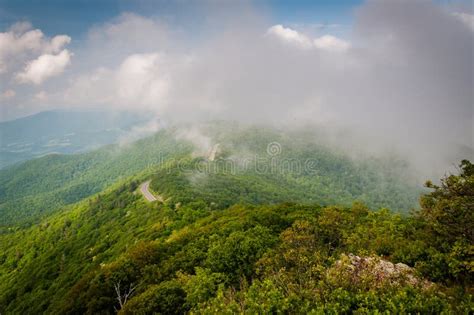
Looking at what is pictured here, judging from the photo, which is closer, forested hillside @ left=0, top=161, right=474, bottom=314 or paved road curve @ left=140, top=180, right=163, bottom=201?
forested hillside @ left=0, top=161, right=474, bottom=314

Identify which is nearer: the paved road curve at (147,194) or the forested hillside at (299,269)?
the forested hillside at (299,269)

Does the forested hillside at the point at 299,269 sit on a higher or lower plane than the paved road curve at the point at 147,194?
higher

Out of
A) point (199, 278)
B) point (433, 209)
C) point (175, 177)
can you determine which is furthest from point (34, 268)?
point (433, 209)

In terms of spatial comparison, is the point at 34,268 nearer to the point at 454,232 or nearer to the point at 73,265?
the point at 73,265

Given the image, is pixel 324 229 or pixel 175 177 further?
pixel 175 177

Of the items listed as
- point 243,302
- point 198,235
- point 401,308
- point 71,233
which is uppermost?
point 401,308

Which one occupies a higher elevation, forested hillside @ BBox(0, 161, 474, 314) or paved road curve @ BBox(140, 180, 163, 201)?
forested hillside @ BBox(0, 161, 474, 314)

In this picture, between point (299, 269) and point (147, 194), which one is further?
point (147, 194)

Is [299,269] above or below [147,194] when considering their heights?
above

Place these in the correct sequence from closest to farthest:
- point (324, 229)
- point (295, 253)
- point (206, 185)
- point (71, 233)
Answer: point (295, 253)
point (324, 229)
point (71, 233)
point (206, 185)

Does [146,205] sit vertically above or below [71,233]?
above

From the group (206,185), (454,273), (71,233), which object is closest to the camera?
(454,273)
